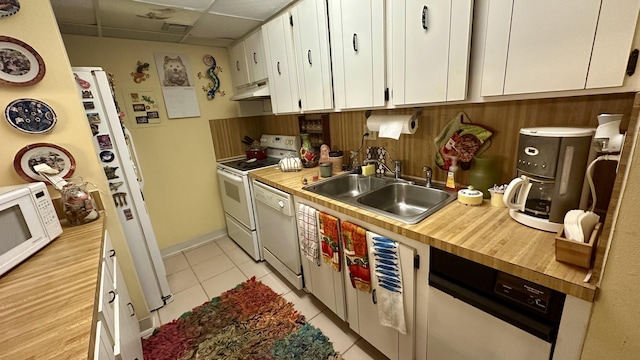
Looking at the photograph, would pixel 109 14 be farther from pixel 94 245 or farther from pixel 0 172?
pixel 94 245

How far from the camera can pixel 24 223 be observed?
1.03 metres

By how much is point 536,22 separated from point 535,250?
0.78m

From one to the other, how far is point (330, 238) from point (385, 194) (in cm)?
48

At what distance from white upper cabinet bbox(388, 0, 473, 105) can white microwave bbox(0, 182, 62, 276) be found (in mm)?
1750

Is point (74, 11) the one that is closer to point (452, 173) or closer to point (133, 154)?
point (133, 154)

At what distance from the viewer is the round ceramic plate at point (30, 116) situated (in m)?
1.21

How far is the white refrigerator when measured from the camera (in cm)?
162

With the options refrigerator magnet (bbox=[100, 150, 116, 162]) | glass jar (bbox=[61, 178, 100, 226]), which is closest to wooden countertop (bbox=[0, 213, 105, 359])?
glass jar (bbox=[61, 178, 100, 226])

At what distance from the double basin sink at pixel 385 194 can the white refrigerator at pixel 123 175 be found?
1.27 metres

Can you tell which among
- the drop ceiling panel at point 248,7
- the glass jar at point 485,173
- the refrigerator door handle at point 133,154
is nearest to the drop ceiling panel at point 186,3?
the drop ceiling panel at point 248,7

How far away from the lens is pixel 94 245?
1080 mm

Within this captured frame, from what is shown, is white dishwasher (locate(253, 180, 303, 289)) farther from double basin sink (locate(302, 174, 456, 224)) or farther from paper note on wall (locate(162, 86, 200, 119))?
paper note on wall (locate(162, 86, 200, 119))

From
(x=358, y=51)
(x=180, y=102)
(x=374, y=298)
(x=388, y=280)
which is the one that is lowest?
(x=374, y=298)

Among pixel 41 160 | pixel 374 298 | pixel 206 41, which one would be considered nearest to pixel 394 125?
pixel 374 298
